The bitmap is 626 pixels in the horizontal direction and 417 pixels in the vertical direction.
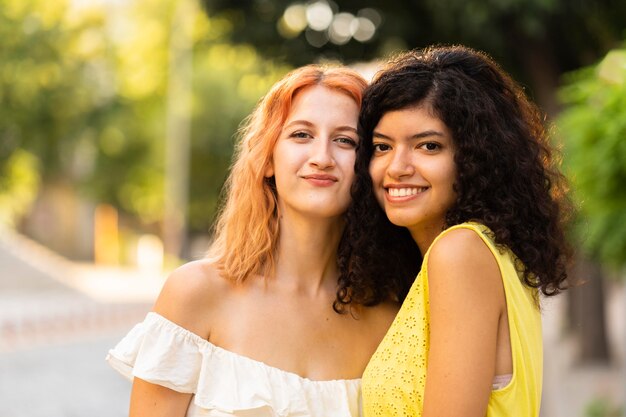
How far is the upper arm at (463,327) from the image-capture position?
2.51 metres

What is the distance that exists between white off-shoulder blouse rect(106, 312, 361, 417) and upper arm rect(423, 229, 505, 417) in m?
0.57

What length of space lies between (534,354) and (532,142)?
0.59 m

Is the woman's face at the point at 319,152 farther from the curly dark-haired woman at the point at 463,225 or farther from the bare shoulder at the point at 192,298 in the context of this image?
the bare shoulder at the point at 192,298

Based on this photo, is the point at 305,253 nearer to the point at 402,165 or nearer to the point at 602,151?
the point at 402,165

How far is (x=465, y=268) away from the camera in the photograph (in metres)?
2.54

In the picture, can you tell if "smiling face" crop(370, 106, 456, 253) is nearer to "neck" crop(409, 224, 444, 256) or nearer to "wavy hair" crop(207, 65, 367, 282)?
"neck" crop(409, 224, 444, 256)

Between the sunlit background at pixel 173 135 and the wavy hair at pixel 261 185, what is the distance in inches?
30.5

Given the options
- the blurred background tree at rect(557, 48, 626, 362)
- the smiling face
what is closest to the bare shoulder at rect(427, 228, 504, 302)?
the smiling face

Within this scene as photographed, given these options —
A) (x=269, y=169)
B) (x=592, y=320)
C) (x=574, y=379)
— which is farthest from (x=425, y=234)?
(x=592, y=320)

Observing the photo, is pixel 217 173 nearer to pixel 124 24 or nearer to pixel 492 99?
pixel 124 24

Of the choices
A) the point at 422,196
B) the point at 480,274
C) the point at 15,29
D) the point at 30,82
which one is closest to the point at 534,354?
the point at 480,274

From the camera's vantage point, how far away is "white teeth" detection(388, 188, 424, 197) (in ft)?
9.21

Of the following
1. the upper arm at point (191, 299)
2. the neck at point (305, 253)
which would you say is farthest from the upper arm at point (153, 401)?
the neck at point (305, 253)

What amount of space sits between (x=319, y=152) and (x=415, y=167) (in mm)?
426
